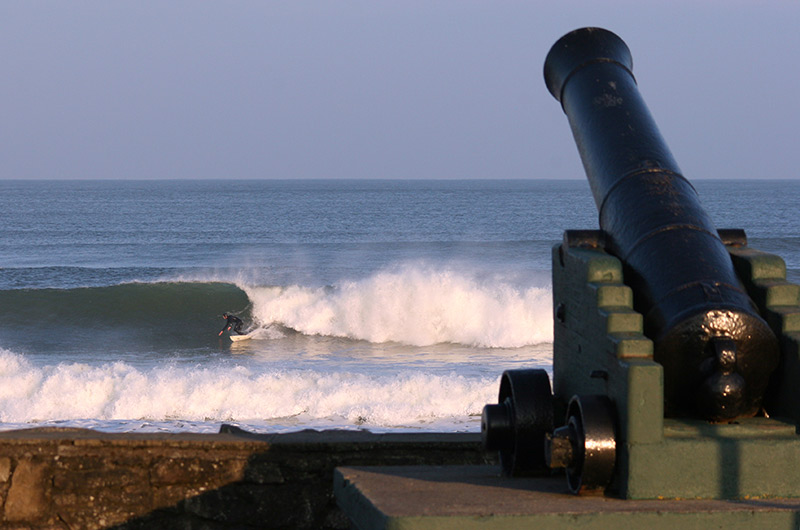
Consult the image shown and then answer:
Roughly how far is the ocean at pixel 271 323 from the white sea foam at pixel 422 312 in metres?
0.04

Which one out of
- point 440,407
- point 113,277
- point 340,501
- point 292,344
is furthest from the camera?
point 113,277

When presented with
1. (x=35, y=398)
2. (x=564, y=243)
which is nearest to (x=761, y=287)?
(x=564, y=243)

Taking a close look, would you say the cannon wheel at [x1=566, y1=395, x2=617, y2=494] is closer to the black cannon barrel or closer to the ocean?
the black cannon barrel

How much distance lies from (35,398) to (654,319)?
8.32 m

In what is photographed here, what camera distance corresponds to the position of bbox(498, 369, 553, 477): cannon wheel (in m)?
3.96

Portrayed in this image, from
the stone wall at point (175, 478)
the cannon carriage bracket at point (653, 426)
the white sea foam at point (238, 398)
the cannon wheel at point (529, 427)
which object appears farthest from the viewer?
the white sea foam at point (238, 398)

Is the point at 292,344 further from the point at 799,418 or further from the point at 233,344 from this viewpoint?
the point at 799,418

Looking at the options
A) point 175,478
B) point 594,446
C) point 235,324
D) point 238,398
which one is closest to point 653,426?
point 594,446

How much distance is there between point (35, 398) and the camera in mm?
10352

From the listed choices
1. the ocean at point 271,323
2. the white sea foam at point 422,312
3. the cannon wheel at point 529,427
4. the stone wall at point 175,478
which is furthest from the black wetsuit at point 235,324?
the cannon wheel at point 529,427

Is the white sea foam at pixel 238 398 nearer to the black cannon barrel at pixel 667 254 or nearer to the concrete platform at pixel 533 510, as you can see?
the black cannon barrel at pixel 667 254

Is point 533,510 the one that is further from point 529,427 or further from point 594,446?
point 529,427

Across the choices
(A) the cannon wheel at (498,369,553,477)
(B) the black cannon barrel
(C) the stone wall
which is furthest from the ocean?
(B) the black cannon barrel

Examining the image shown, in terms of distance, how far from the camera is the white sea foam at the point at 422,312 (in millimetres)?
18391
